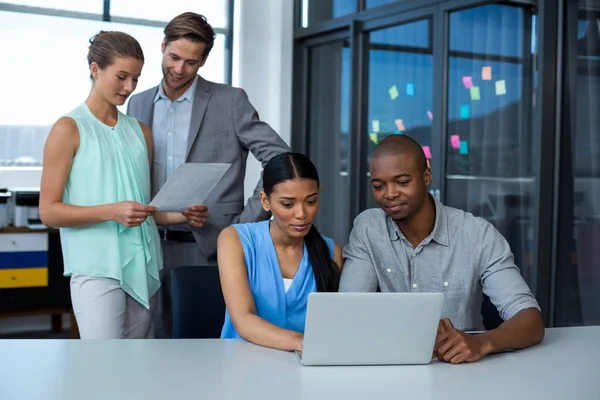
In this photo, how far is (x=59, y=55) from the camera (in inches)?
236

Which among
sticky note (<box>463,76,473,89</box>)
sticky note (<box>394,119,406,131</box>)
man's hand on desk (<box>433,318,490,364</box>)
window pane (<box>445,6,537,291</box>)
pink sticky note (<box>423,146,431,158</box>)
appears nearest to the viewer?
man's hand on desk (<box>433,318,490,364</box>)

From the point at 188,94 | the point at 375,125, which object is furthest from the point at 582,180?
the point at 188,94

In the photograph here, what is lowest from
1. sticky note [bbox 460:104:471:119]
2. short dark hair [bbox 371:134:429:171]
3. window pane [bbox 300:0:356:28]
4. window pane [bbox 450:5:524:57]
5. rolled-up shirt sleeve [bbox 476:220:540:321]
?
rolled-up shirt sleeve [bbox 476:220:540:321]

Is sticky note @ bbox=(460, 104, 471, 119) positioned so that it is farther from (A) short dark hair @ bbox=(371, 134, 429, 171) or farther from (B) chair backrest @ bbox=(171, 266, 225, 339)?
(B) chair backrest @ bbox=(171, 266, 225, 339)

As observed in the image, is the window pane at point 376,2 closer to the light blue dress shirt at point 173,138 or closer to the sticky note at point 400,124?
the sticky note at point 400,124

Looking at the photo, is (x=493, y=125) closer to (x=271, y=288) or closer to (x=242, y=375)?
(x=271, y=288)

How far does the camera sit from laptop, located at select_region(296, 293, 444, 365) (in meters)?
1.61

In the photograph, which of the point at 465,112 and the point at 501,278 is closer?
the point at 501,278

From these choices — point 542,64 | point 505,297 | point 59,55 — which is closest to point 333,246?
point 505,297

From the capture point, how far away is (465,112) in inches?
183

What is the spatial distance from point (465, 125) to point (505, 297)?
2663 millimetres

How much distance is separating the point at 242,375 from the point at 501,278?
877mm

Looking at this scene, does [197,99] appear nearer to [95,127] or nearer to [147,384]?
[95,127]

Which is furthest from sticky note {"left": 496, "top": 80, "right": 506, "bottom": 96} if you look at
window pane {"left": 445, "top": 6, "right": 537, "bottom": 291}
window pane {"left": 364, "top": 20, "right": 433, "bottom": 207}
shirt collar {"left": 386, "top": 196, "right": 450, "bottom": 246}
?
shirt collar {"left": 386, "top": 196, "right": 450, "bottom": 246}
